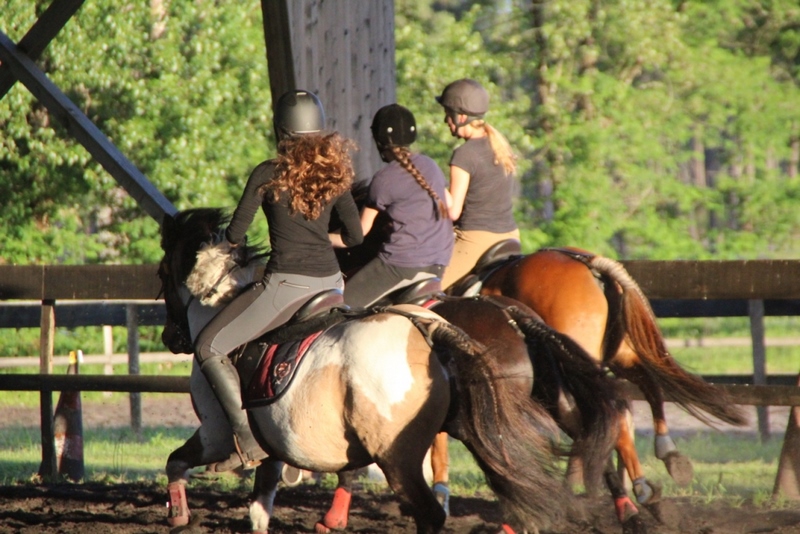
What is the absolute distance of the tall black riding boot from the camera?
4918 mm

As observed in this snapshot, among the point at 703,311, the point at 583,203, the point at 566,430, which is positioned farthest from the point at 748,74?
the point at 566,430

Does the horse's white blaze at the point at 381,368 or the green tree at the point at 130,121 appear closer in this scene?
the horse's white blaze at the point at 381,368

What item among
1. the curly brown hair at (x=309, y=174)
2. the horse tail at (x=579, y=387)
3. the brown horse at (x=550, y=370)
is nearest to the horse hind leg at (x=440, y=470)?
the brown horse at (x=550, y=370)

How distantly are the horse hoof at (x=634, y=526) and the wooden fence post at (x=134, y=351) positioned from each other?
5551 mm

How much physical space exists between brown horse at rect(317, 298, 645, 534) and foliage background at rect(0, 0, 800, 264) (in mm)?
12531

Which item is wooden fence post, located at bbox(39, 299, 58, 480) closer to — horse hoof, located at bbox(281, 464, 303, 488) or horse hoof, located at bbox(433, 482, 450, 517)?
horse hoof, located at bbox(281, 464, 303, 488)

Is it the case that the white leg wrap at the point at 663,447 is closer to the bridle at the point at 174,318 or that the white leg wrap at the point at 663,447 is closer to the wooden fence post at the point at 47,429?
the bridle at the point at 174,318

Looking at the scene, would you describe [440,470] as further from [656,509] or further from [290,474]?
[656,509]

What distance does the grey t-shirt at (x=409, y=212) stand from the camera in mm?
5793

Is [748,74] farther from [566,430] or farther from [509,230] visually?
[566,430]

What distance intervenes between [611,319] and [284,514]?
2.49 meters

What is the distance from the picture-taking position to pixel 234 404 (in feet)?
16.1

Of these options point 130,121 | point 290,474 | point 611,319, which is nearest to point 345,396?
point 290,474

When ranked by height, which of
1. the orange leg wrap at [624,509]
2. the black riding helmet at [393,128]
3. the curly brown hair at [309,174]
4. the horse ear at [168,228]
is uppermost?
the black riding helmet at [393,128]
